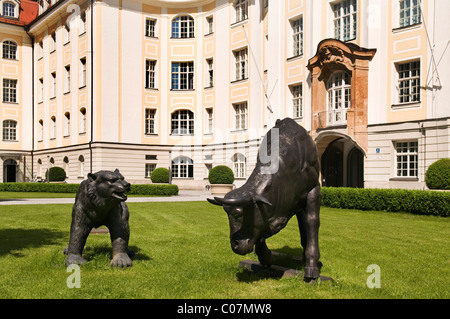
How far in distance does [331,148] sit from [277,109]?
4437 mm

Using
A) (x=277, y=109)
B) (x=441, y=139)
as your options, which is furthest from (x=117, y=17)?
(x=441, y=139)

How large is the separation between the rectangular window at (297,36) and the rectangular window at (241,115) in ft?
22.2

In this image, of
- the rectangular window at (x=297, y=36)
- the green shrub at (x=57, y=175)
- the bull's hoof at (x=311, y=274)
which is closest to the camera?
the bull's hoof at (x=311, y=274)

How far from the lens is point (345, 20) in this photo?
25562mm

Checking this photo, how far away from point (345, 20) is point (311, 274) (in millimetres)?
22835

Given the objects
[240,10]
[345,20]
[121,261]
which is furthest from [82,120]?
[121,261]

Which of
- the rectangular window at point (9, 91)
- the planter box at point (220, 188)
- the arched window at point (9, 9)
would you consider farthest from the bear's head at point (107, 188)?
the arched window at point (9, 9)

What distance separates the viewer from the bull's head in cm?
490

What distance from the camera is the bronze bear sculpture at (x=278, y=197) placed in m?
4.93

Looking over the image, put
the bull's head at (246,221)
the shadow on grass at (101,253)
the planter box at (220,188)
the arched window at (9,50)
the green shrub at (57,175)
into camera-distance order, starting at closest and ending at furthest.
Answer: the bull's head at (246,221) → the shadow on grass at (101,253) → the planter box at (220,188) → the green shrub at (57,175) → the arched window at (9,50)

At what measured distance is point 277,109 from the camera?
96.5ft

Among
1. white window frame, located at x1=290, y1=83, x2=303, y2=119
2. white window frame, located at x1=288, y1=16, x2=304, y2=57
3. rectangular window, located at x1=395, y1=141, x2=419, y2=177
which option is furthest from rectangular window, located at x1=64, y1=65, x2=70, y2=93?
rectangular window, located at x1=395, y1=141, x2=419, y2=177

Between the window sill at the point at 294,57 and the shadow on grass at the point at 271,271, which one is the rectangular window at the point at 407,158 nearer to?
the window sill at the point at 294,57
